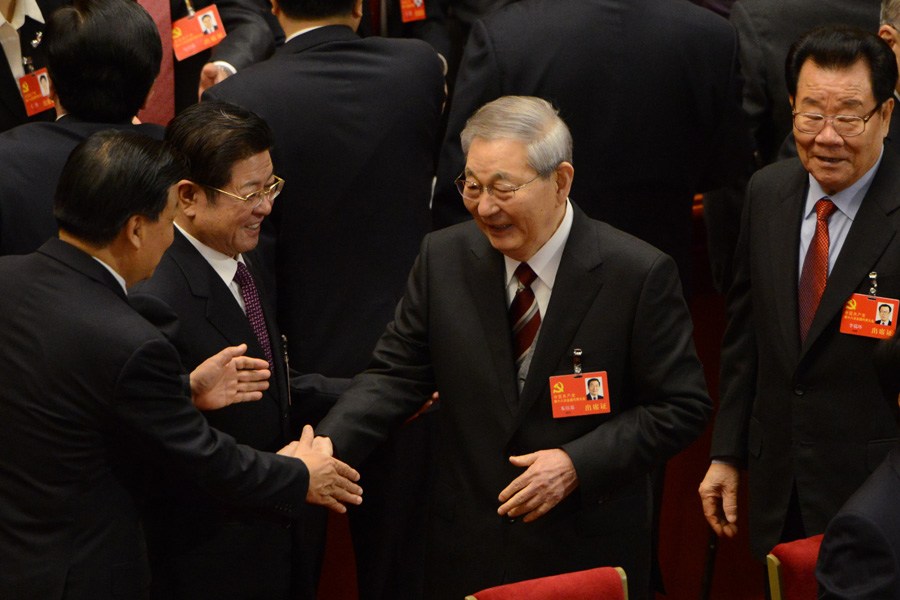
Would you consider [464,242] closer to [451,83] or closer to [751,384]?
[751,384]

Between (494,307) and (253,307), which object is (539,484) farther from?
(253,307)

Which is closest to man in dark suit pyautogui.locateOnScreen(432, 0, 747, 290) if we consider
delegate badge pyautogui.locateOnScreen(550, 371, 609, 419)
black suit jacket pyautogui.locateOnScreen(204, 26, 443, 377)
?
black suit jacket pyautogui.locateOnScreen(204, 26, 443, 377)

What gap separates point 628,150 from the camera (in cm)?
408

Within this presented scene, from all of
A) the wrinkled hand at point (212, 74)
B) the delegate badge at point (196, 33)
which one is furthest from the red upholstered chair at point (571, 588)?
the delegate badge at point (196, 33)

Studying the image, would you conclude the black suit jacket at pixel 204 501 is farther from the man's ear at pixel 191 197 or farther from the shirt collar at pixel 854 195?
the shirt collar at pixel 854 195

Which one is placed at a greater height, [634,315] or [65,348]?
[65,348]

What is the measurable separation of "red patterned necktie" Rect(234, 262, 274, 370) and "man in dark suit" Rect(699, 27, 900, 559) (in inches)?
49.1

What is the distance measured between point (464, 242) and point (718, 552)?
1.84 m

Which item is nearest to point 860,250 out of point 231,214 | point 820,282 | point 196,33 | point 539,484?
point 820,282

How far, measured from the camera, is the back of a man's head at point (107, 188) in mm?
2982

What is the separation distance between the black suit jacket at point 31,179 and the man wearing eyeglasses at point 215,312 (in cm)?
40

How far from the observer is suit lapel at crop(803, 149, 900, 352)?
342 centimetres

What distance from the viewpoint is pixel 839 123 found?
348cm

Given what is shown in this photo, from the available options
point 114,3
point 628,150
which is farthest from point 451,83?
point 114,3
